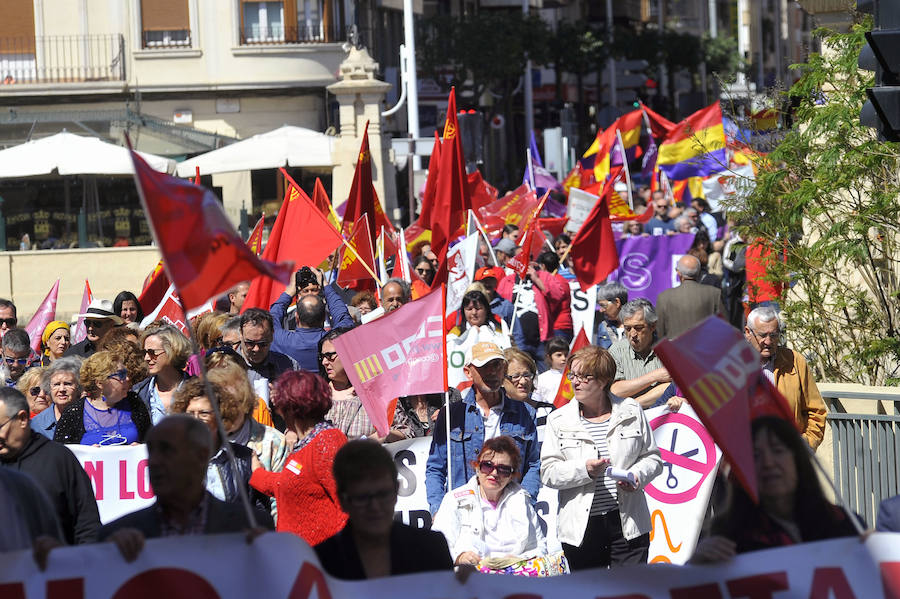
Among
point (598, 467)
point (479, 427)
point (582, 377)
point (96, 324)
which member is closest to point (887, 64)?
point (582, 377)

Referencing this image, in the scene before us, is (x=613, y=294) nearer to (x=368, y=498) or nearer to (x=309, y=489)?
(x=309, y=489)

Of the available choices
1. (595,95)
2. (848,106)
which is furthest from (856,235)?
Answer: (595,95)

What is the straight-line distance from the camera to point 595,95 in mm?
64625

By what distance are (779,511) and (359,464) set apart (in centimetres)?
131

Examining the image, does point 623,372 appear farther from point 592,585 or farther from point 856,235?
point 592,585

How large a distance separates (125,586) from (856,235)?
22.9 feet

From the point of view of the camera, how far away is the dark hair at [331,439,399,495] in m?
4.91

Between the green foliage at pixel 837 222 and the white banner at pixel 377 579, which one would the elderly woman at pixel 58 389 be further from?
the green foliage at pixel 837 222

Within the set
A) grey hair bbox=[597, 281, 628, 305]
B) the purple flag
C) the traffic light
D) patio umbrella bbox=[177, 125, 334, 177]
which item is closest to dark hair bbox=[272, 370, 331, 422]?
the traffic light

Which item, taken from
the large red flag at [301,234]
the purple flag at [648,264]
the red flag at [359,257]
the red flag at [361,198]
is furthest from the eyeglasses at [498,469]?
the purple flag at [648,264]

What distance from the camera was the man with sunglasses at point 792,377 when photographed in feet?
26.1

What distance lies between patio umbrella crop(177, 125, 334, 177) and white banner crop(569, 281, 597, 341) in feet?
41.2

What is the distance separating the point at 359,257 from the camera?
13.2 metres

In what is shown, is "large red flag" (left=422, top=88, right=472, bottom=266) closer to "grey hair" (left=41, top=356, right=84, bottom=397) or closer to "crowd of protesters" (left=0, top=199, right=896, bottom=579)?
"crowd of protesters" (left=0, top=199, right=896, bottom=579)
